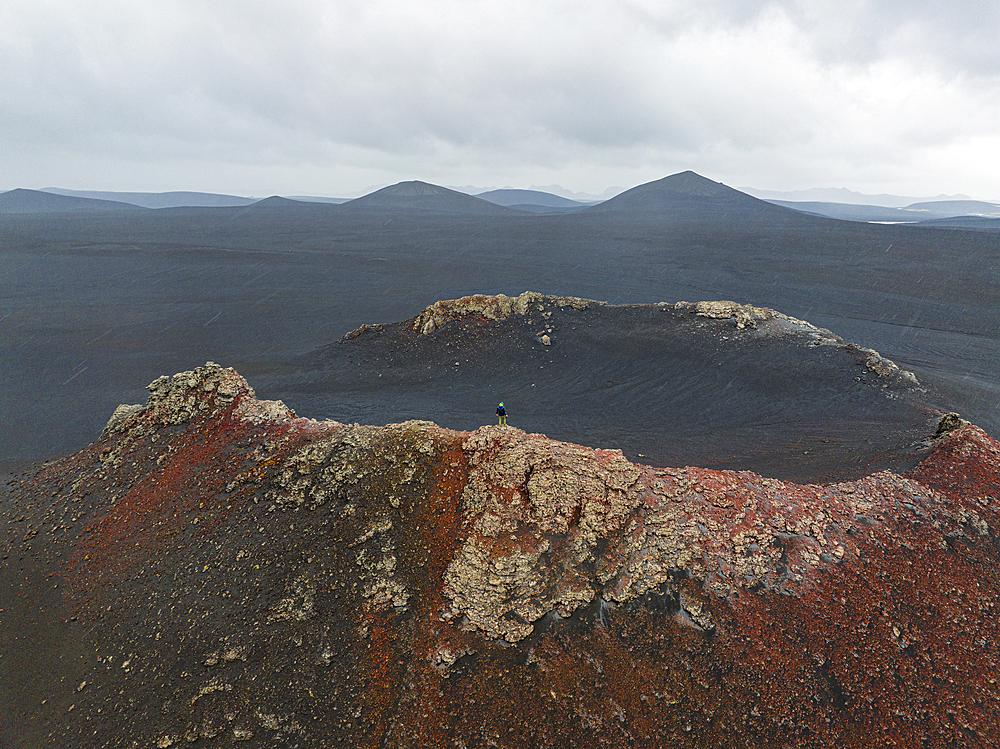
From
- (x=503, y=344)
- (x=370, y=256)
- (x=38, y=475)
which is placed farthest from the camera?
(x=370, y=256)

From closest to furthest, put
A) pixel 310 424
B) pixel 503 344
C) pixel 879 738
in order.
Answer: pixel 879 738 < pixel 310 424 < pixel 503 344

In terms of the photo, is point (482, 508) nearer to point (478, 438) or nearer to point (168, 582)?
point (478, 438)

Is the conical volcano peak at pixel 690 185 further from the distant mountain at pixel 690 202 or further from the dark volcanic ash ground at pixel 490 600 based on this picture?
the dark volcanic ash ground at pixel 490 600

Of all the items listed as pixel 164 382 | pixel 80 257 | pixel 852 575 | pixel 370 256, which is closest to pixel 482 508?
pixel 852 575

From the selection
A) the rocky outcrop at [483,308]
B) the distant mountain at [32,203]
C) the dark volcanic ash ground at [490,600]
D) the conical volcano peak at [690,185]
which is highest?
the conical volcano peak at [690,185]

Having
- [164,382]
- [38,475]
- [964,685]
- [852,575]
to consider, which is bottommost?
[38,475]

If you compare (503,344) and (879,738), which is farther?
(503,344)

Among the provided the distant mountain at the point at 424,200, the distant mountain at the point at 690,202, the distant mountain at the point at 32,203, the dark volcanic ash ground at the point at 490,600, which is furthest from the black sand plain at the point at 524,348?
the distant mountain at the point at 32,203
